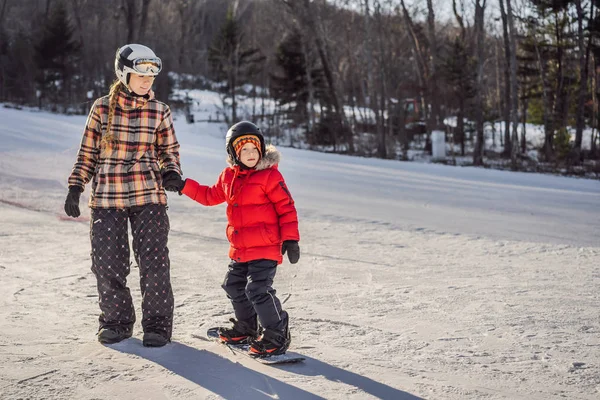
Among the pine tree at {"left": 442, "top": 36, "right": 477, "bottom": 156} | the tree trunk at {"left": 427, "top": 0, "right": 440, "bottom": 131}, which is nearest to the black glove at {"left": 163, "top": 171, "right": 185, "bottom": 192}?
the tree trunk at {"left": 427, "top": 0, "right": 440, "bottom": 131}

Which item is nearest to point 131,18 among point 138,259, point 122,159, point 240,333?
point 122,159

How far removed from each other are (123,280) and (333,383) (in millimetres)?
1343

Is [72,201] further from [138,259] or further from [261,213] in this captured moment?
[261,213]

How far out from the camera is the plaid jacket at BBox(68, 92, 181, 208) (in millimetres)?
3494

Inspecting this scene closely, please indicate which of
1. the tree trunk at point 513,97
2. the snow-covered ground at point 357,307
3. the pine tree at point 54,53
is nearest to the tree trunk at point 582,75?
the tree trunk at point 513,97

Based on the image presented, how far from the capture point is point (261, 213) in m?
3.36

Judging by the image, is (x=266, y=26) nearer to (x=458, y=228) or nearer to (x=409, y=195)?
(x=409, y=195)

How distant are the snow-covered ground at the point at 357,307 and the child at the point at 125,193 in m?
0.20

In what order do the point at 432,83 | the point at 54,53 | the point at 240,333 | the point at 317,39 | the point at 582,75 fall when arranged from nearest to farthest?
1. the point at 240,333
2. the point at 317,39
3. the point at 582,75
4. the point at 432,83
5. the point at 54,53

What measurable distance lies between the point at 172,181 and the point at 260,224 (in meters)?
0.58

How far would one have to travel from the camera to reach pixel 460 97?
26188mm

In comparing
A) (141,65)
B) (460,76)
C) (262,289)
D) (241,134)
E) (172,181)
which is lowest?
(262,289)

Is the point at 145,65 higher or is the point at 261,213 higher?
the point at 145,65

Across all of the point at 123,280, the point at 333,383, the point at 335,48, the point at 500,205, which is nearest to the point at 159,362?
the point at 123,280
